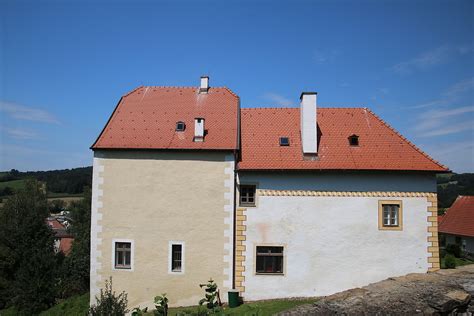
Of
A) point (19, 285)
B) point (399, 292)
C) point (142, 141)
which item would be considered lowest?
point (19, 285)

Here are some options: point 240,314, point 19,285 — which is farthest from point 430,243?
point 19,285

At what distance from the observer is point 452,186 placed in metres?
94.9

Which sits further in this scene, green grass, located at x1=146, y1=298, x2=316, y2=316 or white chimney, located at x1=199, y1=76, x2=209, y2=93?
white chimney, located at x1=199, y1=76, x2=209, y2=93

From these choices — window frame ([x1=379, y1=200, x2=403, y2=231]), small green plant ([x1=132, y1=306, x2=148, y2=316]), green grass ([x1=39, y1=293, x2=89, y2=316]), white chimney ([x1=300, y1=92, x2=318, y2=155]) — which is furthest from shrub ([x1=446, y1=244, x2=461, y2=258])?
green grass ([x1=39, y1=293, x2=89, y2=316])

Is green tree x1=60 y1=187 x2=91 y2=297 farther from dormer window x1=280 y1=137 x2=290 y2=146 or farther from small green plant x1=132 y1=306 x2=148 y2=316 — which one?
dormer window x1=280 y1=137 x2=290 y2=146

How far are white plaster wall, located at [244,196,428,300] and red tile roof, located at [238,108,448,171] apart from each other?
1.47 meters

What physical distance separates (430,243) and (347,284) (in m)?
3.79

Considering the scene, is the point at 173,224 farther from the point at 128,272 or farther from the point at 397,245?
the point at 397,245

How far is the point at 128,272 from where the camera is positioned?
16188 mm

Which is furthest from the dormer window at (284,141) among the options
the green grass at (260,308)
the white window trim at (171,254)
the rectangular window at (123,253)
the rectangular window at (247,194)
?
the rectangular window at (123,253)

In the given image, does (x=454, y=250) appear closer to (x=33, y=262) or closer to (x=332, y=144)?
(x=332, y=144)

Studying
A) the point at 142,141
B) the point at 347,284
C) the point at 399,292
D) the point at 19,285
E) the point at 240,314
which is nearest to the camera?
the point at 399,292

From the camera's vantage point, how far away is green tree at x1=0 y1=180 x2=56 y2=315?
98.7 feet

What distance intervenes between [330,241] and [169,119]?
8859 mm
